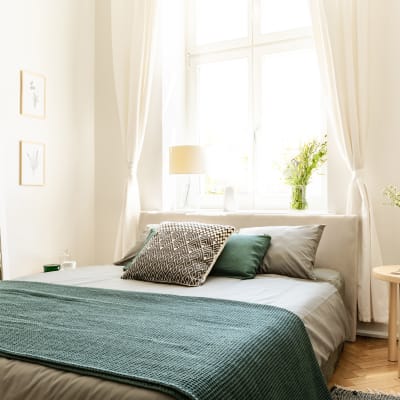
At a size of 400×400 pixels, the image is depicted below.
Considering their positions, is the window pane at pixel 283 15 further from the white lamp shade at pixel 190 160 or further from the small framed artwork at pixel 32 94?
the small framed artwork at pixel 32 94

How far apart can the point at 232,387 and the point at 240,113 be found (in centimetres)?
288

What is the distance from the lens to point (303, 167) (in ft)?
11.3

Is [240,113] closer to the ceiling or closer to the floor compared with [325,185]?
closer to the ceiling

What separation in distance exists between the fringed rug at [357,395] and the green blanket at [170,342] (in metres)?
0.39

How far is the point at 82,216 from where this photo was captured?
162 inches

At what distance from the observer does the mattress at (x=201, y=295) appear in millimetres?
1239

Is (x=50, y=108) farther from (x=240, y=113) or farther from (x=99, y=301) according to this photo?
(x=99, y=301)

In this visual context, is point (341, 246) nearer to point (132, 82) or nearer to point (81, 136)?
point (132, 82)

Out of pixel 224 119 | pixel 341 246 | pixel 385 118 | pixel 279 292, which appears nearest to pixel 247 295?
pixel 279 292

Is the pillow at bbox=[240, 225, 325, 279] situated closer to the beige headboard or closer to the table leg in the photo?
the beige headboard

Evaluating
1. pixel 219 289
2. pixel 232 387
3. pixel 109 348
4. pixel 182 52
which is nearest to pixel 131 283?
pixel 219 289

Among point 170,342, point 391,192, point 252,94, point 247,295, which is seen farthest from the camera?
point 252,94

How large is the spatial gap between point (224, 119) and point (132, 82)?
2.74ft

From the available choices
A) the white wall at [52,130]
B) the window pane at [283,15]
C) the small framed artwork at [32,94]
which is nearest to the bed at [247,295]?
the white wall at [52,130]
